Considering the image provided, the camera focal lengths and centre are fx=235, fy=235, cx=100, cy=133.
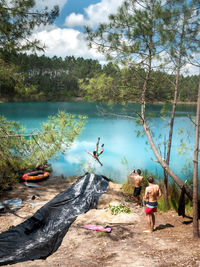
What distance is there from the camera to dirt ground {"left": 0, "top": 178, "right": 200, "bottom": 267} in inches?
175

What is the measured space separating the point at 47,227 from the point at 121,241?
2175mm

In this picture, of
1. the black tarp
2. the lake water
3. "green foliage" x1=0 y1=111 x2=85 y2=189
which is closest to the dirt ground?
the black tarp

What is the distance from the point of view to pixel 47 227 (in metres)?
6.50

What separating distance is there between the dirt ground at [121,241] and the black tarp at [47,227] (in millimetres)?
256

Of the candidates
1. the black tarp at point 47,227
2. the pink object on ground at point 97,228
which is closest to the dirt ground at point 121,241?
the pink object on ground at point 97,228

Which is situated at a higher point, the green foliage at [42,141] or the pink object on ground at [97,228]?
the green foliage at [42,141]

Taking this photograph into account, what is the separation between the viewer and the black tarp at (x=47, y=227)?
5.18 metres

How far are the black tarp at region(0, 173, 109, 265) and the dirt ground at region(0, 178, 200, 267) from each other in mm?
256

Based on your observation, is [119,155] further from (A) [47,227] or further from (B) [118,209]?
(A) [47,227]

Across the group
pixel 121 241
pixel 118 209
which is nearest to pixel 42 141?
pixel 121 241

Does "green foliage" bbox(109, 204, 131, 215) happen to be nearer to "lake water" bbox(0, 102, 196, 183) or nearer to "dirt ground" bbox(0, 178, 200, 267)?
"dirt ground" bbox(0, 178, 200, 267)

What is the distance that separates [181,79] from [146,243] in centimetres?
505

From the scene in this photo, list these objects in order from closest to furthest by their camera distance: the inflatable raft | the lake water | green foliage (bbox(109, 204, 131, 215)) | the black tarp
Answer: the black tarp → green foliage (bbox(109, 204, 131, 215)) → the inflatable raft → the lake water

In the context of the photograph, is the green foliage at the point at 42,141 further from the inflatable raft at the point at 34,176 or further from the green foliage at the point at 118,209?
the inflatable raft at the point at 34,176
